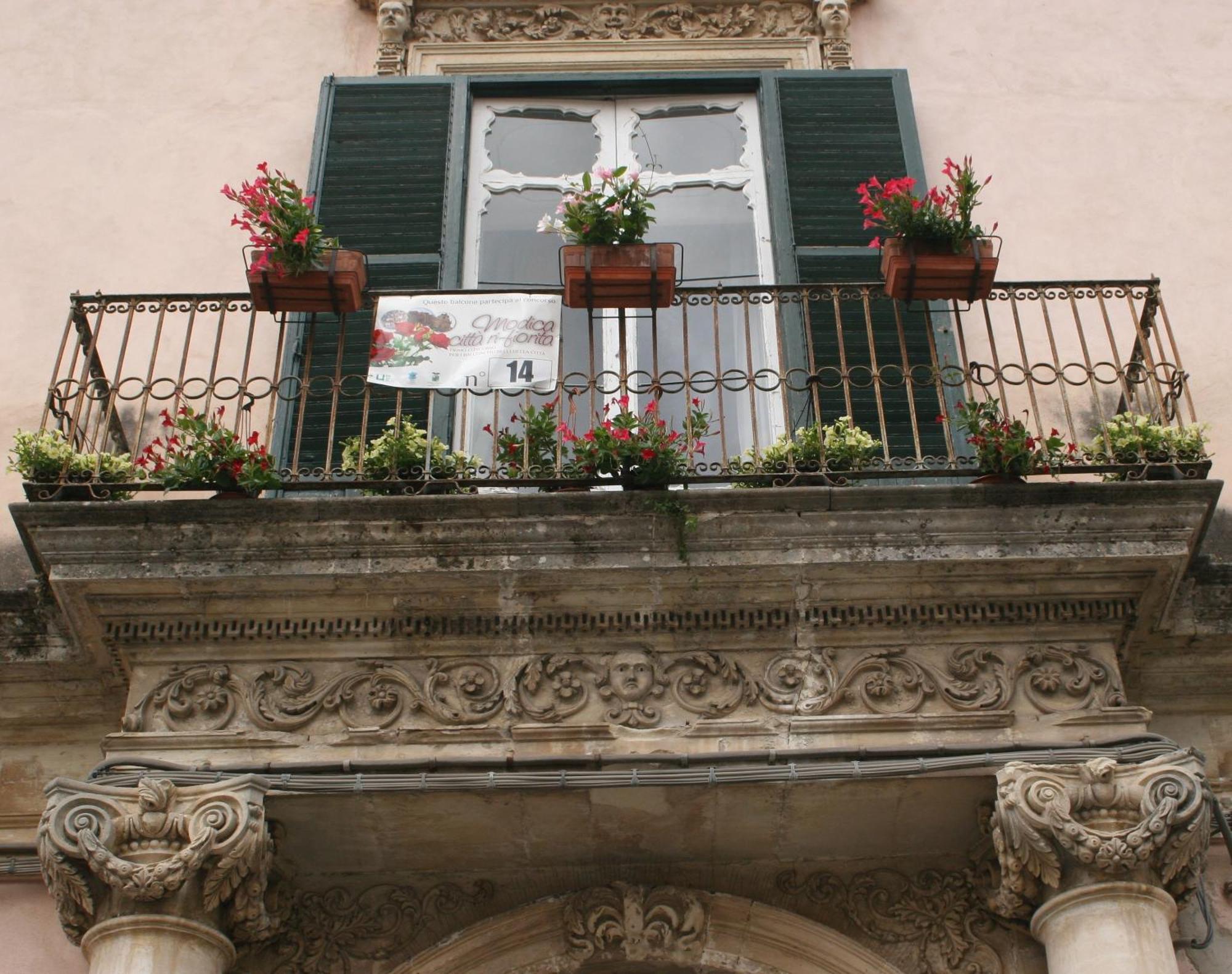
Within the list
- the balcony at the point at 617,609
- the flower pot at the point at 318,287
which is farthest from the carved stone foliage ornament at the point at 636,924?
the flower pot at the point at 318,287

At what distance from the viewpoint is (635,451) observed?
5.86m

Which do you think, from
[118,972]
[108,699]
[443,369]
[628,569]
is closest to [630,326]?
[443,369]

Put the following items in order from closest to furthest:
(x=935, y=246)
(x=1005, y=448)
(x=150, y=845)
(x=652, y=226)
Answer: (x=150, y=845) < (x=1005, y=448) < (x=935, y=246) < (x=652, y=226)

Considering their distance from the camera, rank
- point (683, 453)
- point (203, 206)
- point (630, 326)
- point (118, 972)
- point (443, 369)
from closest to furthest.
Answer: point (118, 972) → point (683, 453) → point (443, 369) → point (630, 326) → point (203, 206)

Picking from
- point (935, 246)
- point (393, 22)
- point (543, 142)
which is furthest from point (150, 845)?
point (393, 22)

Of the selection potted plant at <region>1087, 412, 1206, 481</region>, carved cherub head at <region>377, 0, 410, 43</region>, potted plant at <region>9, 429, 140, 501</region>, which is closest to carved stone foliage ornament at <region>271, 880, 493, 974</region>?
potted plant at <region>9, 429, 140, 501</region>

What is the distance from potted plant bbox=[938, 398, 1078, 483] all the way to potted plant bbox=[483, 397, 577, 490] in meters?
1.41

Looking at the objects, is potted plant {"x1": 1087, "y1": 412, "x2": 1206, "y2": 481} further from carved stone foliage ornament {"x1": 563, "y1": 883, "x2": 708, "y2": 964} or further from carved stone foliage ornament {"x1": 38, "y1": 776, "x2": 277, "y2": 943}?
carved stone foliage ornament {"x1": 38, "y1": 776, "x2": 277, "y2": 943}

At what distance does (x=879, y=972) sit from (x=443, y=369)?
2719mm

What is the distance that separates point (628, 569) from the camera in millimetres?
5695

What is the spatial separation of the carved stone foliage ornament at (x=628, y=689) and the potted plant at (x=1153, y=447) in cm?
77

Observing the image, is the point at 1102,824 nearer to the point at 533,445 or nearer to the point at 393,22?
the point at 533,445

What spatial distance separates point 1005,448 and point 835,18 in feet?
11.5

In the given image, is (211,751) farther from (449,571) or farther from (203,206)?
(203,206)
